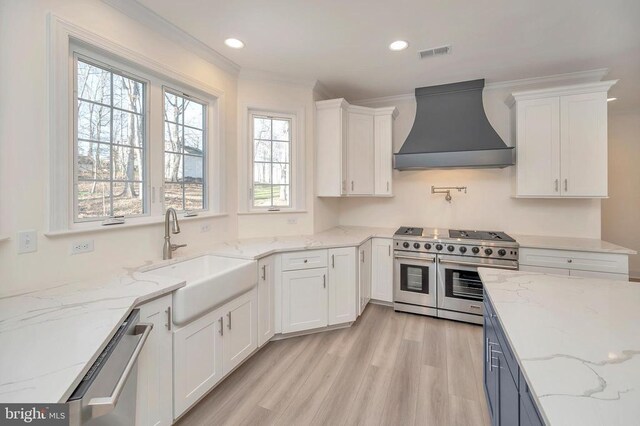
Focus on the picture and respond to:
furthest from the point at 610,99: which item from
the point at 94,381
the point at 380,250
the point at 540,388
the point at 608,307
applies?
the point at 94,381

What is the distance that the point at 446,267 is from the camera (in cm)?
316

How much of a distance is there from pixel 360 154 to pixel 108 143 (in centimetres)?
266

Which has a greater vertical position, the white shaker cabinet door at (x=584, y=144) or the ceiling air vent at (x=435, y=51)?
the ceiling air vent at (x=435, y=51)

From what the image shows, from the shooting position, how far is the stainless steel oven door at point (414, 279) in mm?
3240

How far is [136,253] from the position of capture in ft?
6.88

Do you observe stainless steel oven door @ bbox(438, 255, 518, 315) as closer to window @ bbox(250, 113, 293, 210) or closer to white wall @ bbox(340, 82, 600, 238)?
white wall @ bbox(340, 82, 600, 238)

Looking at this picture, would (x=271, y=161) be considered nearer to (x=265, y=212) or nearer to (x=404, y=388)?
(x=265, y=212)

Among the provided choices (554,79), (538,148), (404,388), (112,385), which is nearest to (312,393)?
(404,388)

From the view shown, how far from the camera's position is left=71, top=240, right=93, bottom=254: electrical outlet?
172cm

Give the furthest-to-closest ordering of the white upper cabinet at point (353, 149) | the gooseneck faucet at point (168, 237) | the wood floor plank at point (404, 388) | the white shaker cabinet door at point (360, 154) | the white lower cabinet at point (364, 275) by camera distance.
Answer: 1. the white shaker cabinet door at point (360, 154)
2. the white upper cabinet at point (353, 149)
3. the white lower cabinet at point (364, 275)
4. the gooseneck faucet at point (168, 237)
5. the wood floor plank at point (404, 388)

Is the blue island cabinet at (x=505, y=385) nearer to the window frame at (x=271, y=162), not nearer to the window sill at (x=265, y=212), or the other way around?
the window sill at (x=265, y=212)

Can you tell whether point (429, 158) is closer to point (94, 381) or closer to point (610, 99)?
point (610, 99)

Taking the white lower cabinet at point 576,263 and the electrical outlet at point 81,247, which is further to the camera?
the white lower cabinet at point 576,263

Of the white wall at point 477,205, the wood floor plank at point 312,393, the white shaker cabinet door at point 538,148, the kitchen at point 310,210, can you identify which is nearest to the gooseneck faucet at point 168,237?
the kitchen at point 310,210
